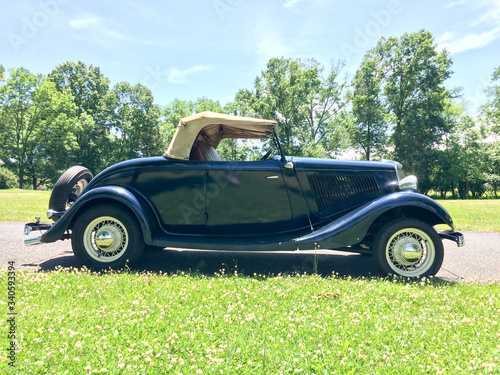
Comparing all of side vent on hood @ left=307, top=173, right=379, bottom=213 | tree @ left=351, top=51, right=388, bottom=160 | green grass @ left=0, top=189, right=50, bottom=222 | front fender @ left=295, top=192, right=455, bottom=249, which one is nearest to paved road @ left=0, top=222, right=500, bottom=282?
front fender @ left=295, top=192, right=455, bottom=249

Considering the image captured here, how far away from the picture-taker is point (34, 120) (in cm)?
3734

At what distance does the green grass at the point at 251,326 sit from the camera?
6.31 feet

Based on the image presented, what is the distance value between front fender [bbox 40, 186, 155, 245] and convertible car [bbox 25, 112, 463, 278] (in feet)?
0.04

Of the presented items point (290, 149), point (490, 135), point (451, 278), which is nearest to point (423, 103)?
point (490, 135)

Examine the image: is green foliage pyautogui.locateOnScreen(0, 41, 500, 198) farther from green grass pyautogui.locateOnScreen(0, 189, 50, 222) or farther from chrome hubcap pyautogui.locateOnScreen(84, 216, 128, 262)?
chrome hubcap pyautogui.locateOnScreen(84, 216, 128, 262)

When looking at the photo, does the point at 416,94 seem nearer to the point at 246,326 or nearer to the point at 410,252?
the point at 410,252

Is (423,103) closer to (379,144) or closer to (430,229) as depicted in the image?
(379,144)

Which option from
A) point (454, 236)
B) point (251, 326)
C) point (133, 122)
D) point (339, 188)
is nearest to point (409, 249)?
point (454, 236)

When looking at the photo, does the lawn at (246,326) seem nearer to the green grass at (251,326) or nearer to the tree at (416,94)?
the green grass at (251,326)

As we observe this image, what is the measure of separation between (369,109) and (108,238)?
33527 mm

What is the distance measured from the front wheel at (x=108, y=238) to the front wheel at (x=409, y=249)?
3.12 meters

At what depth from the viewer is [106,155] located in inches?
1624

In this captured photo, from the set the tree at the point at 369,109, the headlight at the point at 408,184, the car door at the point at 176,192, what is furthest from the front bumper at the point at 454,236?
the tree at the point at 369,109

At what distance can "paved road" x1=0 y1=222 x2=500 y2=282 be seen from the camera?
13.9 ft
